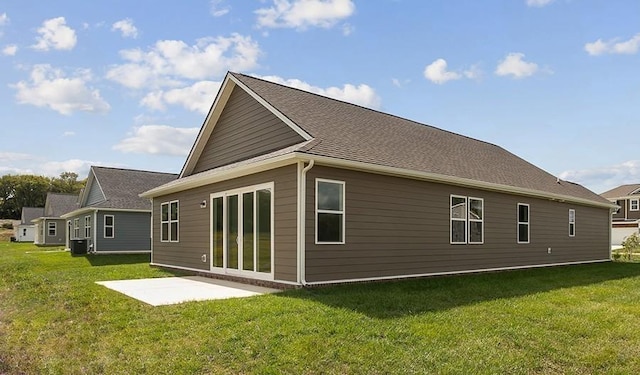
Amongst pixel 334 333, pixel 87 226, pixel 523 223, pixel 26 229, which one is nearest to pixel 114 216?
pixel 87 226

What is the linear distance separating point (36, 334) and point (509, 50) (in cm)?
1326

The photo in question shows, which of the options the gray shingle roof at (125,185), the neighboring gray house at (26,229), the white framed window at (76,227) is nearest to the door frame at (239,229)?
the gray shingle roof at (125,185)

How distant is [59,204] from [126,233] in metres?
18.2

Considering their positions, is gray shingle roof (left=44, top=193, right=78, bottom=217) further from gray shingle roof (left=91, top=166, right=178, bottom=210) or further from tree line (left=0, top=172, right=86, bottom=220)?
tree line (left=0, top=172, right=86, bottom=220)

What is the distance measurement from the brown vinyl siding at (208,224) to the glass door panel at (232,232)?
0.38 m

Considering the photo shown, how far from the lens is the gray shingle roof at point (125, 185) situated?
25106 millimetres

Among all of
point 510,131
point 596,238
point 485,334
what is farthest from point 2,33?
point 596,238

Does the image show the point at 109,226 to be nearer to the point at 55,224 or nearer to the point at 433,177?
the point at 55,224

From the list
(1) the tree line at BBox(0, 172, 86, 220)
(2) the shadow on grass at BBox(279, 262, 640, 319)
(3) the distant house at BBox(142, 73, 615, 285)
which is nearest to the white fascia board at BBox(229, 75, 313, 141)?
(3) the distant house at BBox(142, 73, 615, 285)

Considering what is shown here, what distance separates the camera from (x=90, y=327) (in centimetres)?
679

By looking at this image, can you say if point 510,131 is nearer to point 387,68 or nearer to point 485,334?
point 387,68

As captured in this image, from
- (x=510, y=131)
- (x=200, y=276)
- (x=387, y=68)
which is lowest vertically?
(x=200, y=276)

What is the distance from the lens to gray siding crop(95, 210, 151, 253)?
24.4 m

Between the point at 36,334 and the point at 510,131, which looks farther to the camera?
the point at 510,131
